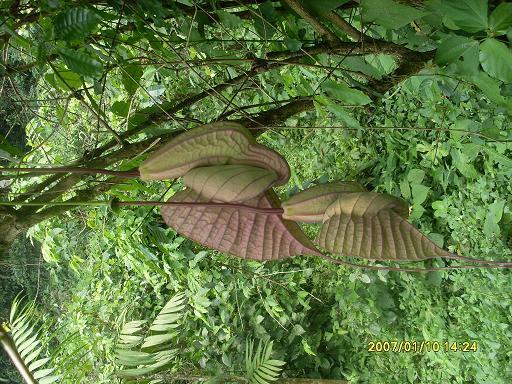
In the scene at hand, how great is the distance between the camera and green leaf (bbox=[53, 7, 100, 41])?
591mm

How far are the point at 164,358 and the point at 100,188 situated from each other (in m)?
0.86

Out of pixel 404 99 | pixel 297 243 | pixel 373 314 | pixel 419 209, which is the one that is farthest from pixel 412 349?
pixel 297 243

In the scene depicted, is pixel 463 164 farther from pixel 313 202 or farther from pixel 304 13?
pixel 313 202

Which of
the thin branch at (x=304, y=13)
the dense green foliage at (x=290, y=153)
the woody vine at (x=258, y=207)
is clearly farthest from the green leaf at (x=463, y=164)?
the woody vine at (x=258, y=207)

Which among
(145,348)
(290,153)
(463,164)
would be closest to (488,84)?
(463,164)

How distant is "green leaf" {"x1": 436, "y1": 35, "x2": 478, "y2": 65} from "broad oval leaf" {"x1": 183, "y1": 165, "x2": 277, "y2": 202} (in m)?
0.30

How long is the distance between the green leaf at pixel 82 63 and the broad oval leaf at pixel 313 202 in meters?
0.29

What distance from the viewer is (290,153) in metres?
2.37

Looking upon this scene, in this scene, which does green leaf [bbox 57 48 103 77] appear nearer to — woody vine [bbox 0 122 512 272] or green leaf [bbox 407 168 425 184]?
woody vine [bbox 0 122 512 272]

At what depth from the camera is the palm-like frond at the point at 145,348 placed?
4.79 feet

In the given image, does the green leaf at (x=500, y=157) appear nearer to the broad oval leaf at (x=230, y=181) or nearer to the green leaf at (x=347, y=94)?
the green leaf at (x=347, y=94)

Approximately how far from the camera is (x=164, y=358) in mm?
1549

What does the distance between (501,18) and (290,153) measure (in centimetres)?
180

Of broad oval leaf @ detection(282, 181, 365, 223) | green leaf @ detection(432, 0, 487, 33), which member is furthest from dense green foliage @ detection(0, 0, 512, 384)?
broad oval leaf @ detection(282, 181, 365, 223)
